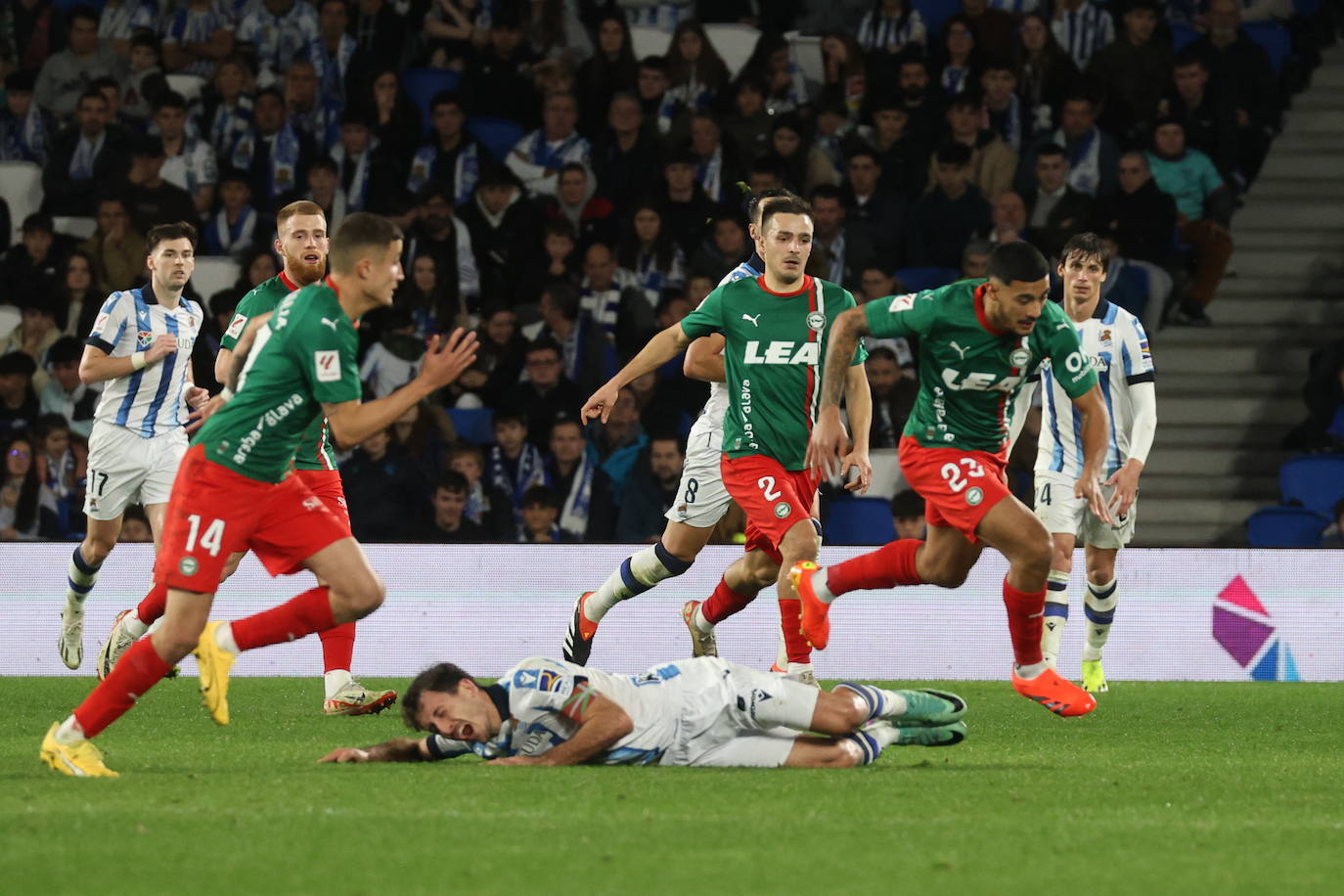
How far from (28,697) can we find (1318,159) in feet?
41.7

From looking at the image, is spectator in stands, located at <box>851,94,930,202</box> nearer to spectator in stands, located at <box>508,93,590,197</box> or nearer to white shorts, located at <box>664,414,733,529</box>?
spectator in stands, located at <box>508,93,590,197</box>

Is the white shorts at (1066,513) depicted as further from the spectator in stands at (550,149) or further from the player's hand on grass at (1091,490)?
the spectator in stands at (550,149)

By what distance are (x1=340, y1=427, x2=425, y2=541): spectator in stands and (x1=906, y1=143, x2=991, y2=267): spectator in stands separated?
455 cm

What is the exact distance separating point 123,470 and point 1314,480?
867cm

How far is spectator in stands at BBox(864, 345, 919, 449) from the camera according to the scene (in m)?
14.3

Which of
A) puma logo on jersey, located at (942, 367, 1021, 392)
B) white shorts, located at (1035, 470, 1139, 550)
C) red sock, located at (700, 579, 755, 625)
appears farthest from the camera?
white shorts, located at (1035, 470, 1139, 550)

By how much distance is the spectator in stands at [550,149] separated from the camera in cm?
1661

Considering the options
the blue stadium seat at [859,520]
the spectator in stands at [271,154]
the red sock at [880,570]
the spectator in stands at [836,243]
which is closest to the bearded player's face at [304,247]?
the red sock at [880,570]

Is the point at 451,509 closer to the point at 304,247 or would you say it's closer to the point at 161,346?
the point at 161,346

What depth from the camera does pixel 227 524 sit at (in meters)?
6.71

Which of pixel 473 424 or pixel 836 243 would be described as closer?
pixel 473 424

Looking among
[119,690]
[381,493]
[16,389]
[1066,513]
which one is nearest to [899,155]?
[381,493]

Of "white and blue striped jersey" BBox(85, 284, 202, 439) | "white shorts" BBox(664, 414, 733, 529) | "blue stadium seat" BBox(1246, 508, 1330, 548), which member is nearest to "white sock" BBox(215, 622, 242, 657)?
"white shorts" BBox(664, 414, 733, 529)

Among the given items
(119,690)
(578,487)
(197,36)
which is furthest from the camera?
(197,36)
